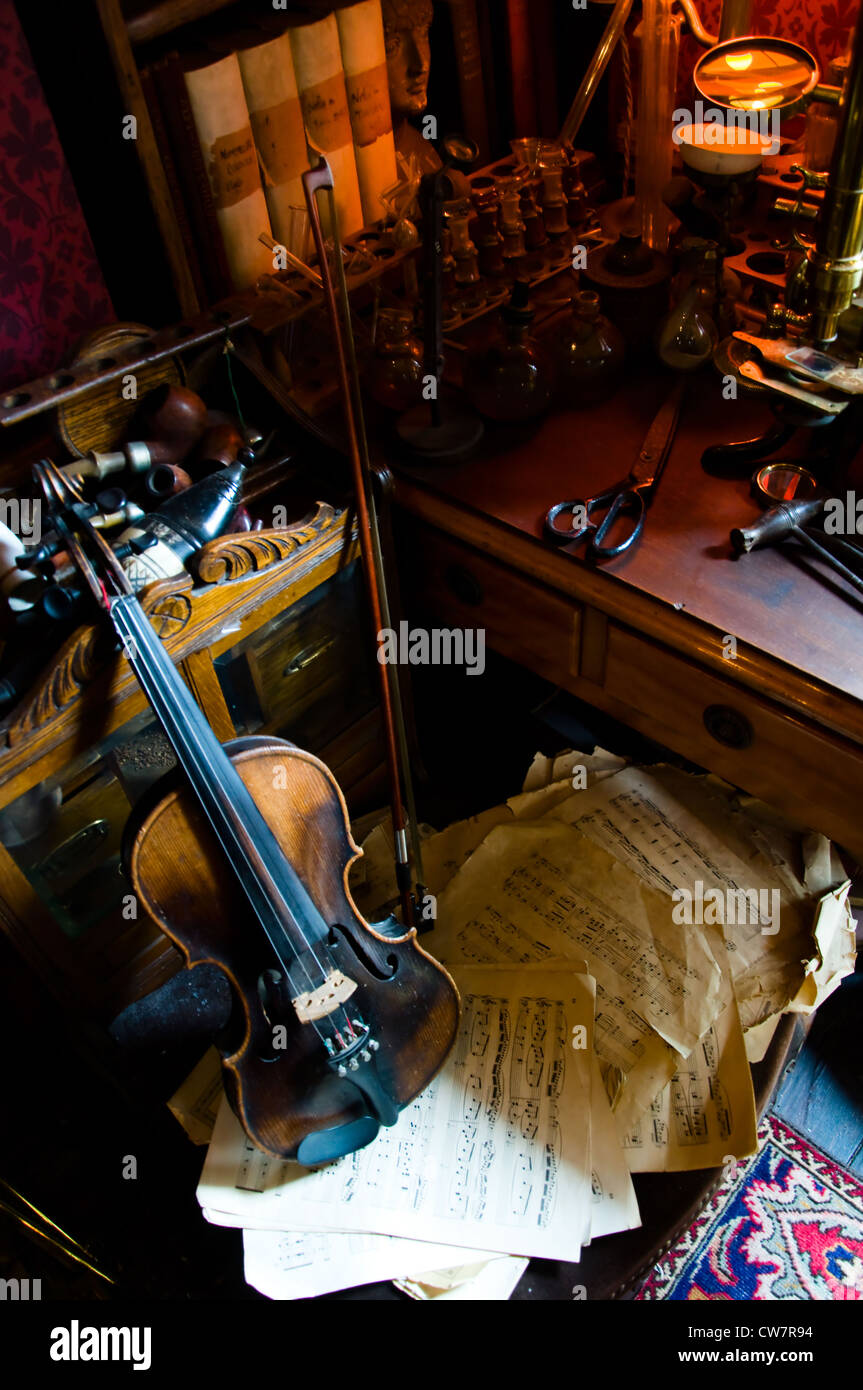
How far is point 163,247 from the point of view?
1.44 metres

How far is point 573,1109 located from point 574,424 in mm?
934

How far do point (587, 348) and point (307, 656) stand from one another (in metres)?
0.60

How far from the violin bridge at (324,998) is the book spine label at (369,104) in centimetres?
126

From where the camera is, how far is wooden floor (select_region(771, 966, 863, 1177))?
1.55 metres

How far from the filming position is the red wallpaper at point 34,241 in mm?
1300

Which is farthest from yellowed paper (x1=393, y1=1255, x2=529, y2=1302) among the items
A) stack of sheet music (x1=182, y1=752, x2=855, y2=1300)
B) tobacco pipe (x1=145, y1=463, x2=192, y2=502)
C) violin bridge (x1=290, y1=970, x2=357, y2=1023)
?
tobacco pipe (x1=145, y1=463, x2=192, y2=502)

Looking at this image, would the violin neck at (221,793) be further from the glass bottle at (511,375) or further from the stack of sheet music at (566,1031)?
the glass bottle at (511,375)

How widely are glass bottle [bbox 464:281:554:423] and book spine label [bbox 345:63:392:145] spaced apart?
1.38 ft

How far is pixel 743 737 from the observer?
48.9 inches

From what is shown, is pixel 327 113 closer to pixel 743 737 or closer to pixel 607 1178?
pixel 743 737

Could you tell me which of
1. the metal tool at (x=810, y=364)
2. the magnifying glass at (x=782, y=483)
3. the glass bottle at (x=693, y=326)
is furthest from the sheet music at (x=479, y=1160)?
the glass bottle at (x=693, y=326)

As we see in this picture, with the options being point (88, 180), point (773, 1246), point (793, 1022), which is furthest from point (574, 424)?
point (773, 1246)
